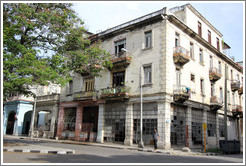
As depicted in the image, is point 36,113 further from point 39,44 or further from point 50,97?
point 39,44

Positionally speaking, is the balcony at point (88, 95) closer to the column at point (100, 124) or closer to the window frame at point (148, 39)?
the column at point (100, 124)

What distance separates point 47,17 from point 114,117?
12783 millimetres

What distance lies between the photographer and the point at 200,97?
2467 centimetres

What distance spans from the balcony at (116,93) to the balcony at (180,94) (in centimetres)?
469

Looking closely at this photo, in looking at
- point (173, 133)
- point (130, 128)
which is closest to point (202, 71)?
point (173, 133)

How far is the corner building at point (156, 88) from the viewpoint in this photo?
20672 millimetres

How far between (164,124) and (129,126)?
3.91 m

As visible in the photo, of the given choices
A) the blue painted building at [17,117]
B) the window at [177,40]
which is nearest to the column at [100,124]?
the window at [177,40]

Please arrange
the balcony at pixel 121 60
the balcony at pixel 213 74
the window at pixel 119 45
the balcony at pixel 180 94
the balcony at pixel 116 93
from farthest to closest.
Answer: the balcony at pixel 213 74, the window at pixel 119 45, the balcony at pixel 121 60, the balcony at pixel 116 93, the balcony at pixel 180 94

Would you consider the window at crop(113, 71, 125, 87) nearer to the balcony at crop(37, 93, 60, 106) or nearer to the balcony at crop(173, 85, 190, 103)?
the balcony at crop(173, 85, 190, 103)

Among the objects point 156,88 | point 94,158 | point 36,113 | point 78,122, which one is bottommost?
point 94,158

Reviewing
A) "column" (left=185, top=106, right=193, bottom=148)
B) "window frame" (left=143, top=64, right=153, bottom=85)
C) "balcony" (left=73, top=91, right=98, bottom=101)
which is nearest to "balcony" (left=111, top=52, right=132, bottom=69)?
"window frame" (left=143, top=64, right=153, bottom=85)

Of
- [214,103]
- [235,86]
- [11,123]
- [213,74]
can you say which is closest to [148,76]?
[214,103]

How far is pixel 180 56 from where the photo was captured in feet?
69.4
